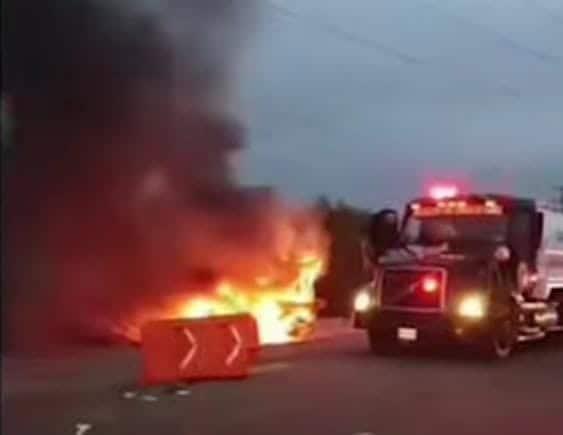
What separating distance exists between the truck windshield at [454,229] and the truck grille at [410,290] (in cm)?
94

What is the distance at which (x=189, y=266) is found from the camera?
19266 millimetres

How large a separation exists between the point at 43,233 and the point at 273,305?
11974mm

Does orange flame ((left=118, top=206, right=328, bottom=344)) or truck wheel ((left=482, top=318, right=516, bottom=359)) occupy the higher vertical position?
orange flame ((left=118, top=206, right=328, bottom=344))

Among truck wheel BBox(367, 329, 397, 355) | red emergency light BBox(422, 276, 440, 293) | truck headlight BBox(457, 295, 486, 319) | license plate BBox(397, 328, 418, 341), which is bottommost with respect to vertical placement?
truck wheel BBox(367, 329, 397, 355)

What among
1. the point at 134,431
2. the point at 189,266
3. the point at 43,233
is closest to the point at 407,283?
the point at 189,266

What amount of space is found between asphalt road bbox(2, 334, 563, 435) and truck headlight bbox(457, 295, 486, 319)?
0.70 meters

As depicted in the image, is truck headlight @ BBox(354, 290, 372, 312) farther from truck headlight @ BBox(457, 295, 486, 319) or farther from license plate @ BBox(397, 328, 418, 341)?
truck headlight @ BBox(457, 295, 486, 319)

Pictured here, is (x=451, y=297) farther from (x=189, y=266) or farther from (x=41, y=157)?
(x=41, y=157)

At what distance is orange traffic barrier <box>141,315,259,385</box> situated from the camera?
14.4 meters

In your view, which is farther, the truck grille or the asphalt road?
the truck grille

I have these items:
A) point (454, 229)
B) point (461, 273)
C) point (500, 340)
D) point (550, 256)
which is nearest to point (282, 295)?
point (454, 229)

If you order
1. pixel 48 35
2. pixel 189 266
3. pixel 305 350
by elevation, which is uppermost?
pixel 48 35

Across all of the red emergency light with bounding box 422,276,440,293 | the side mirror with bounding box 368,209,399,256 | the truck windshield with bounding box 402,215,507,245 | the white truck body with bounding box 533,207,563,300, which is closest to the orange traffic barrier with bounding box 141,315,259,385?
the red emergency light with bounding box 422,276,440,293

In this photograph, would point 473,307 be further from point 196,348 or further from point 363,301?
point 196,348
